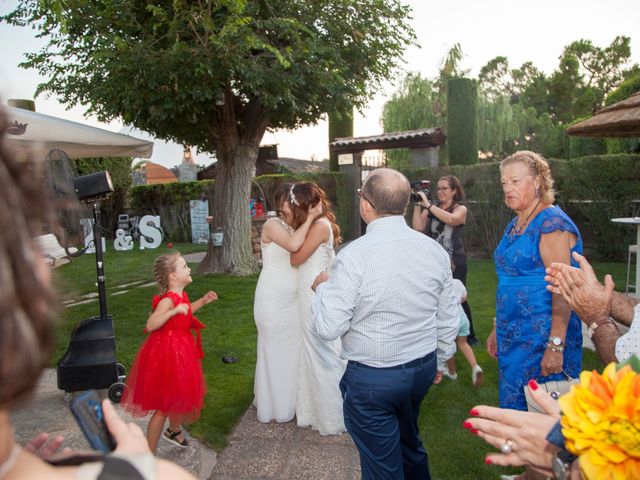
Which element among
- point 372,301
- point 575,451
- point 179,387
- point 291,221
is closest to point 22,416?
point 179,387

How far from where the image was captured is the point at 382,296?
2.47m

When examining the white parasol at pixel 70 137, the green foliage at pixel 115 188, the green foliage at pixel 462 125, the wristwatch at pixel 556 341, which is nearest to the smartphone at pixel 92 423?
the wristwatch at pixel 556 341

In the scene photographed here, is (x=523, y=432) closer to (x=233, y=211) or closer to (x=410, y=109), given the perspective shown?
(x=233, y=211)

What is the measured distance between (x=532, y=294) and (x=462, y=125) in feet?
61.4

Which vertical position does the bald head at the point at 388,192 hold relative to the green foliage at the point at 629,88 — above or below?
below

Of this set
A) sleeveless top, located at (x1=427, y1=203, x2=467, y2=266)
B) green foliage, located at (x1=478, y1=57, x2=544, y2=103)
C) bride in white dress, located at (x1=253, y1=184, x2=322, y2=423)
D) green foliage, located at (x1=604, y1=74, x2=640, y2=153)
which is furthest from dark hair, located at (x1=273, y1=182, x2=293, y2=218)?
green foliage, located at (x1=478, y1=57, x2=544, y2=103)

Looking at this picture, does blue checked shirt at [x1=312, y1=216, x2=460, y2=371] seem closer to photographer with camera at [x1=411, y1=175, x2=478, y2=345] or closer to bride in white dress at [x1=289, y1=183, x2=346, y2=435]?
bride in white dress at [x1=289, y1=183, x2=346, y2=435]

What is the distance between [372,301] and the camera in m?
2.48

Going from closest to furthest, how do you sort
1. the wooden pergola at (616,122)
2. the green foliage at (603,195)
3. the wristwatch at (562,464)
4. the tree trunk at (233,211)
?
the wristwatch at (562,464), the wooden pergola at (616,122), the tree trunk at (233,211), the green foliage at (603,195)

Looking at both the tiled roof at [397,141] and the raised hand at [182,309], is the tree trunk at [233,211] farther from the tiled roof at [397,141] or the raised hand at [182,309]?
the raised hand at [182,309]

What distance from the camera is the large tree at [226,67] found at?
8414 mm

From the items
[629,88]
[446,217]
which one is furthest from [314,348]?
[629,88]

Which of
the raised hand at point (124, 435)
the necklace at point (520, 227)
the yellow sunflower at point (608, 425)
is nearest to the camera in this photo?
the raised hand at point (124, 435)

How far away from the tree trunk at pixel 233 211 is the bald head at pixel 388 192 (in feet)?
29.1
